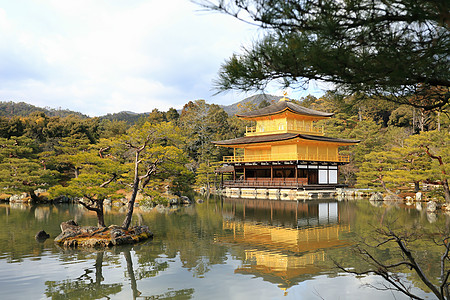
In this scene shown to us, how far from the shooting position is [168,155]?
12758 millimetres

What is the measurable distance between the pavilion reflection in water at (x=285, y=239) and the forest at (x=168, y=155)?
3.11 meters

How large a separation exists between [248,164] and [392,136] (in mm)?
13945

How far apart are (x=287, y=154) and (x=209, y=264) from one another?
20.2 metres

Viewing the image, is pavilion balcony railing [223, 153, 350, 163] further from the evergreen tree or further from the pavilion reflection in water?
the evergreen tree

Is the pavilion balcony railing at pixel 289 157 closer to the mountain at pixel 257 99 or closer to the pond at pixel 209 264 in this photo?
the mountain at pixel 257 99

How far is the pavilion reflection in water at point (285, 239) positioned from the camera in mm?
7574

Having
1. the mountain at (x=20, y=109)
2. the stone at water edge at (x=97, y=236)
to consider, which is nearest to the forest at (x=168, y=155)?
the stone at water edge at (x=97, y=236)

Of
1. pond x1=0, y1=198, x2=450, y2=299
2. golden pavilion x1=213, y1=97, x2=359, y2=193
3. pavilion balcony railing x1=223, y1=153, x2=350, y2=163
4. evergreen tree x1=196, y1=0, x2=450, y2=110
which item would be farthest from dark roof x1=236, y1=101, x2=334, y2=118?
evergreen tree x1=196, y1=0, x2=450, y2=110

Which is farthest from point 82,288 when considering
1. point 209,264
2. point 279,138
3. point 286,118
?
point 286,118

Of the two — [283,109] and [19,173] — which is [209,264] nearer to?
[19,173]

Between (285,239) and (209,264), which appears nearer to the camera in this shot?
(209,264)

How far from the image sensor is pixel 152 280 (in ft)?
23.0

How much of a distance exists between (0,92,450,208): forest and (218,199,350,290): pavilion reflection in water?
122 inches

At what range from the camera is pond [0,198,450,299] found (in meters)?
6.42
